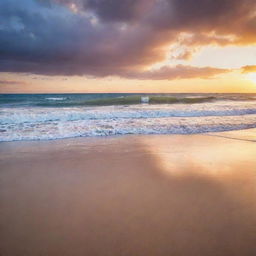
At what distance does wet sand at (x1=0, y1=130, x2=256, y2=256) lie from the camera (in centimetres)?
207

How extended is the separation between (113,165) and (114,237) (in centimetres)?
229

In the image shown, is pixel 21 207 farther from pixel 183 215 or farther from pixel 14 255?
pixel 183 215

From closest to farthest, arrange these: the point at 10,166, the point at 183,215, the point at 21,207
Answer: the point at 183,215, the point at 21,207, the point at 10,166

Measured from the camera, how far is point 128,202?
2.87 metres

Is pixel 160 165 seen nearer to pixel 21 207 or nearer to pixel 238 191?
pixel 238 191

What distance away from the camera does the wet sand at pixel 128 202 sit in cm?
207

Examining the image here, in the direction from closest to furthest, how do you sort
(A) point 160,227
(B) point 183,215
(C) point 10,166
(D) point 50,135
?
(A) point 160,227 → (B) point 183,215 → (C) point 10,166 → (D) point 50,135

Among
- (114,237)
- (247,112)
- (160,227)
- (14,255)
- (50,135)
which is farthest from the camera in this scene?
(247,112)

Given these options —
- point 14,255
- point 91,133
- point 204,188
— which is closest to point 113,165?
point 204,188

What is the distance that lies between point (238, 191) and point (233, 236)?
4.03ft

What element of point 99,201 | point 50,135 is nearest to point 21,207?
point 99,201

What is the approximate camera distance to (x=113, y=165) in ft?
14.5

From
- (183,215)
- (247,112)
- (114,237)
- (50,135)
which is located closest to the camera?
(114,237)

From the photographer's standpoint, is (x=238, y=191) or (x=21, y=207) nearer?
(x=21, y=207)
